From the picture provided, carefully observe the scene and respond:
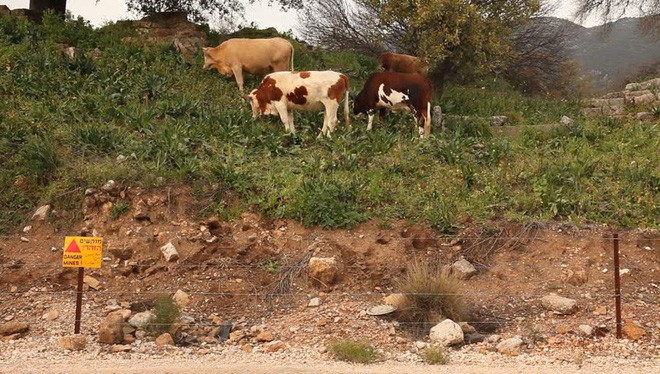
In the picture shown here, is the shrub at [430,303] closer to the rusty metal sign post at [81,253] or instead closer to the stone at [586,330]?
the stone at [586,330]

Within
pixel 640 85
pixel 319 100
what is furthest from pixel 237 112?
A: pixel 640 85

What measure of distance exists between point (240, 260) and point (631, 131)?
8.25m

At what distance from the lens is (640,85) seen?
22703 millimetres

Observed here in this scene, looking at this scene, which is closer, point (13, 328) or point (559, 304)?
point (13, 328)

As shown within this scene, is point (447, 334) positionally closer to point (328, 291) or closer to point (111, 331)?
point (328, 291)

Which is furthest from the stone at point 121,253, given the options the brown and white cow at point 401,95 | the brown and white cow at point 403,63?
the brown and white cow at point 403,63

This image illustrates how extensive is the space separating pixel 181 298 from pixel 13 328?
73.3 inches

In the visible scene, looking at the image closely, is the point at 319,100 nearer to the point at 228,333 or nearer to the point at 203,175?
the point at 203,175

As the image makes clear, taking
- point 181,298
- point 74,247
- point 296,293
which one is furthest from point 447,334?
point 74,247

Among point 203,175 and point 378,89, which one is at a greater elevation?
point 378,89

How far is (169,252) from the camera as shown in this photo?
1040 centimetres

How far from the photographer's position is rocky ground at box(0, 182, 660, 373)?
8.08 meters

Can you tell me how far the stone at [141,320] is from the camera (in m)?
8.67

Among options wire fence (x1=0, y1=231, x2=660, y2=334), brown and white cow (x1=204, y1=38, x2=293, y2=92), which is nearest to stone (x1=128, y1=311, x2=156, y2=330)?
wire fence (x1=0, y1=231, x2=660, y2=334)
